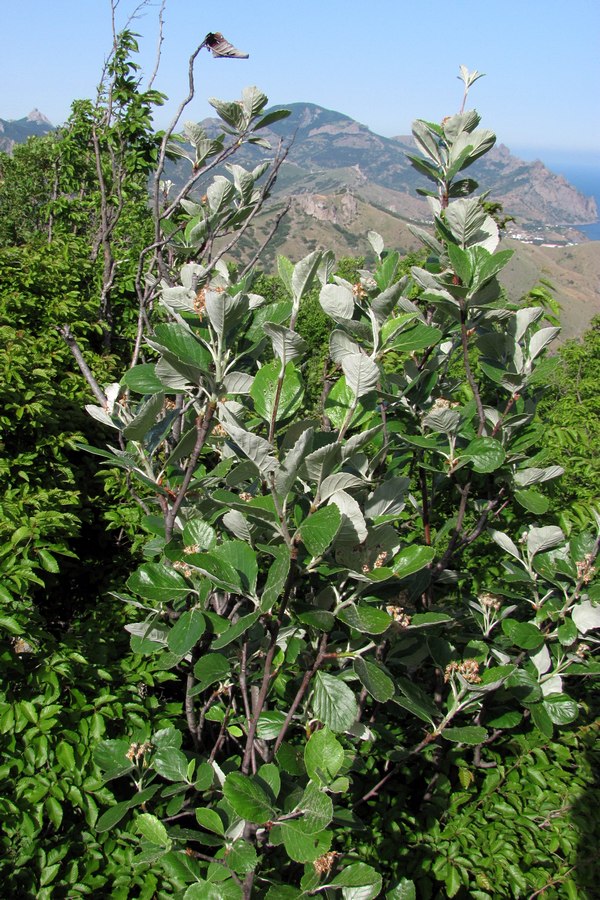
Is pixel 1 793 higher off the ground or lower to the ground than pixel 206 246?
lower

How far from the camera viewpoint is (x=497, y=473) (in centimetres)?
220

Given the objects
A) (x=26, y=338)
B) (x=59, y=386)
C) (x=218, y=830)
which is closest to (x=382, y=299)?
(x=218, y=830)

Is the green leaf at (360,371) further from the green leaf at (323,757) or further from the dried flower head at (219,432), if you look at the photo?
the green leaf at (323,757)

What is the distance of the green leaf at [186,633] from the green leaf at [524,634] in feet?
4.10

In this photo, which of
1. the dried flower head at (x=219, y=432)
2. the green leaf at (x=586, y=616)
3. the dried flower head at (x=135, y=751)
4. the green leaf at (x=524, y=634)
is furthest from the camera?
the green leaf at (x=524, y=634)

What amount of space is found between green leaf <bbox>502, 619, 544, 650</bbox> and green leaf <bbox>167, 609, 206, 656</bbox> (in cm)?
125

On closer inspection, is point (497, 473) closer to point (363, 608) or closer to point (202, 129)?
point (363, 608)

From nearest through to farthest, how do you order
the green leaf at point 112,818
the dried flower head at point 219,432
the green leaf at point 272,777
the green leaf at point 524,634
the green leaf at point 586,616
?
the green leaf at point 272,777, the green leaf at point 112,818, the dried flower head at point 219,432, the green leaf at point 586,616, the green leaf at point 524,634

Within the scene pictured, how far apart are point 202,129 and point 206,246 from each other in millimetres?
390

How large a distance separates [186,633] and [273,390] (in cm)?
62

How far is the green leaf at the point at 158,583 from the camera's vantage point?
4.73 ft

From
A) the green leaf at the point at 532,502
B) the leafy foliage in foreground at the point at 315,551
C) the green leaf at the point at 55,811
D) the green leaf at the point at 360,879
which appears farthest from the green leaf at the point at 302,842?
the green leaf at the point at 532,502

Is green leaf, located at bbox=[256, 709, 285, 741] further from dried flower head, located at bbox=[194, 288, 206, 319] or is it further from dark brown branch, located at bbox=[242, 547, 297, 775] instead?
dried flower head, located at bbox=[194, 288, 206, 319]

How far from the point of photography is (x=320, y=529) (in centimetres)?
116
